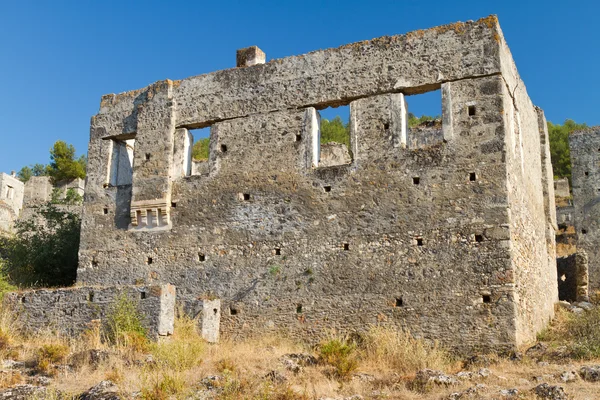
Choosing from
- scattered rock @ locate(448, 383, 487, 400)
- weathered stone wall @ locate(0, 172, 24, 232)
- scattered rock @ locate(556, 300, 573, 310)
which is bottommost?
scattered rock @ locate(448, 383, 487, 400)

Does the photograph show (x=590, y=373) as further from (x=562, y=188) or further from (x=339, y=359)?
(x=562, y=188)

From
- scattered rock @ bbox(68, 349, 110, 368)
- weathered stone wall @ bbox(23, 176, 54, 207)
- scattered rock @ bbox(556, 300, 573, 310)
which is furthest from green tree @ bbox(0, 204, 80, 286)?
weathered stone wall @ bbox(23, 176, 54, 207)

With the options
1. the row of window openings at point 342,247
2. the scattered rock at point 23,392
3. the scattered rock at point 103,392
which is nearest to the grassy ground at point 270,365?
the scattered rock at point 103,392

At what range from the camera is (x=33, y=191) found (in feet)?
122

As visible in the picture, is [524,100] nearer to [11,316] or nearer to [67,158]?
[11,316]

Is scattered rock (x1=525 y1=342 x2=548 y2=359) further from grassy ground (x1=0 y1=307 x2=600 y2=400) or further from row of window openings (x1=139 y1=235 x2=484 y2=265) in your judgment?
row of window openings (x1=139 y1=235 x2=484 y2=265)

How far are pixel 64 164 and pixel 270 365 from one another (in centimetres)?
3267

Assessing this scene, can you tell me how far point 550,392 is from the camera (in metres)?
7.99

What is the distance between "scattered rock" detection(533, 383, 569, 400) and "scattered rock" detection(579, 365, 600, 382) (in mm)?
1180

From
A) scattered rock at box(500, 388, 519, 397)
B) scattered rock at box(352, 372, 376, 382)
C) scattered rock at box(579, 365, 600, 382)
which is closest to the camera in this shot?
scattered rock at box(500, 388, 519, 397)

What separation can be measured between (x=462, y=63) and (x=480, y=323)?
486 cm

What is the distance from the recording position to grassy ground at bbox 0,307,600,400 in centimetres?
862

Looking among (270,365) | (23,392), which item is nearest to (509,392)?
(270,365)

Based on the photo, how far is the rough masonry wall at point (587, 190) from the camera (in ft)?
80.1
